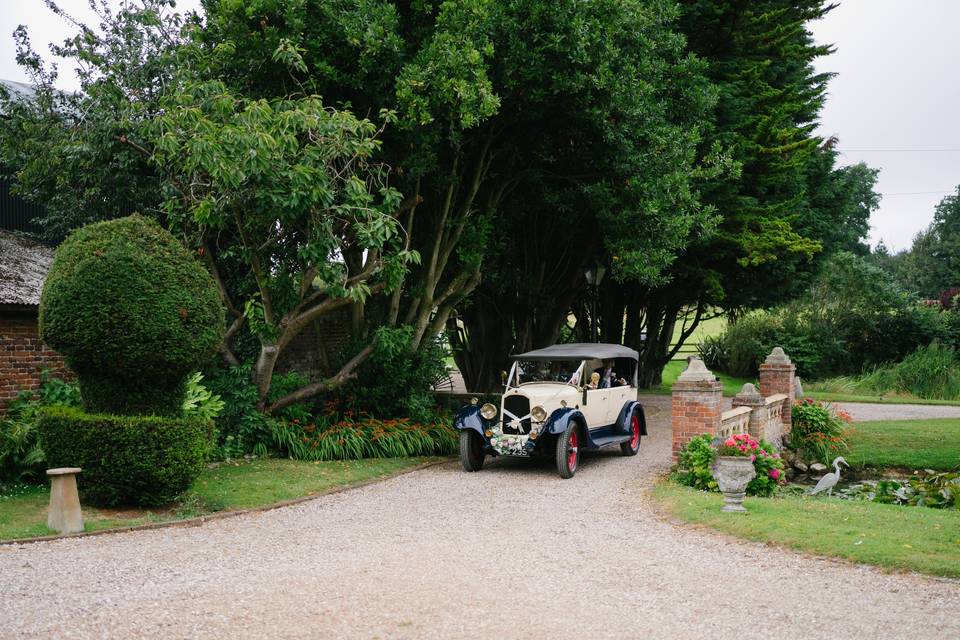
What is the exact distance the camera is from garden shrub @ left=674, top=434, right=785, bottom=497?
10773mm

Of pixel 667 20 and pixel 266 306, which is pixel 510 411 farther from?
pixel 667 20

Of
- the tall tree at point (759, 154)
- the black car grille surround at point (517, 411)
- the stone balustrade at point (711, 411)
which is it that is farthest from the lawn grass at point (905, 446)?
the black car grille surround at point (517, 411)

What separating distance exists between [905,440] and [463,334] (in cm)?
1142

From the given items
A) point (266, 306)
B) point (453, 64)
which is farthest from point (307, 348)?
point (453, 64)

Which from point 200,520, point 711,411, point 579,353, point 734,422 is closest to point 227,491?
point 200,520

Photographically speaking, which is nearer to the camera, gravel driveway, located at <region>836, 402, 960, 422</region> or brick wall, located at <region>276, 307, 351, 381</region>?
brick wall, located at <region>276, 307, 351, 381</region>

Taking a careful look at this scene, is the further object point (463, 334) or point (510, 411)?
point (463, 334)

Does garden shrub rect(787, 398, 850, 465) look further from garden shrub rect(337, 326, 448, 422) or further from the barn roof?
the barn roof

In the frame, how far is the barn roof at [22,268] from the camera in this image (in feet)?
38.2

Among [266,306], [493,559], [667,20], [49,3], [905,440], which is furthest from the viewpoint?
[905,440]

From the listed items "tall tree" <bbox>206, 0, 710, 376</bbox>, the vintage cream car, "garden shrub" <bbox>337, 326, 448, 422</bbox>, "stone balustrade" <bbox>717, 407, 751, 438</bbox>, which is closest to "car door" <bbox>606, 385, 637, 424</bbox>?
the vintage cream car

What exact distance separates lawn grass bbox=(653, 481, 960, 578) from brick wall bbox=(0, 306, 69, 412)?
8.79m

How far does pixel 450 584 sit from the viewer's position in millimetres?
6590

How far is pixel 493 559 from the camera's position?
7453mm
